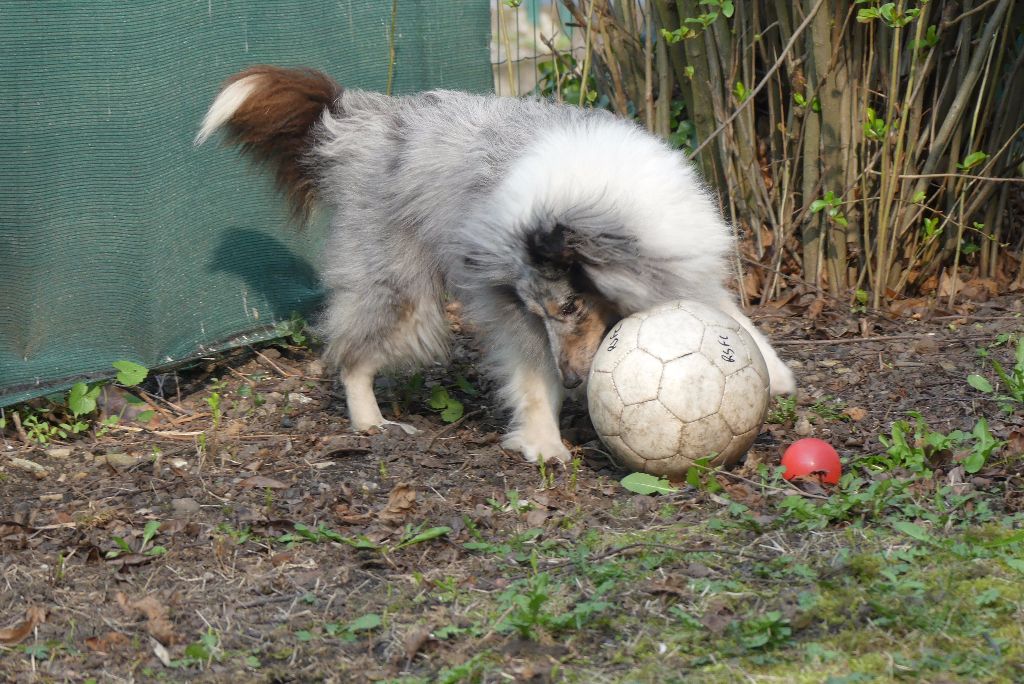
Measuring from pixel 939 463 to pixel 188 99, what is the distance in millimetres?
3543

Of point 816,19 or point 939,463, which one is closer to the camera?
point 939,463

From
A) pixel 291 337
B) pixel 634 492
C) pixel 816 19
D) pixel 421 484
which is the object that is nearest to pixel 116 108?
pixel 291 337

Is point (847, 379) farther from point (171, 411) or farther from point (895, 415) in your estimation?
point (171, 411)

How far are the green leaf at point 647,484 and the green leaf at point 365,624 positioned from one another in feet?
3.70

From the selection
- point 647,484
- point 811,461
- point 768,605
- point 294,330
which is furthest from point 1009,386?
point 294,330

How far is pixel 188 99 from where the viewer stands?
5.31 meters

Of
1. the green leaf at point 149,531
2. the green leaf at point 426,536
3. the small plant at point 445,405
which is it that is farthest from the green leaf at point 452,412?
the green leaf at point 149,531

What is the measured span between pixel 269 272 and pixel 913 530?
3.62 m

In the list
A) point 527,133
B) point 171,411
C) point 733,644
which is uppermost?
point 527,133

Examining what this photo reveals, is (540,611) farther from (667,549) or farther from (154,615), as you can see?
(154,615)

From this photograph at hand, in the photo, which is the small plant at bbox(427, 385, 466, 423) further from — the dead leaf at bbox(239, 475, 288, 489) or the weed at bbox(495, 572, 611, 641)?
the weed at bbox(495, 572, 611, 641)

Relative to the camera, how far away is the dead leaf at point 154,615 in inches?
126

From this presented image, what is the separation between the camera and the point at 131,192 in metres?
5.11

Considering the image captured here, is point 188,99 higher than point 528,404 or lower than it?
higher
